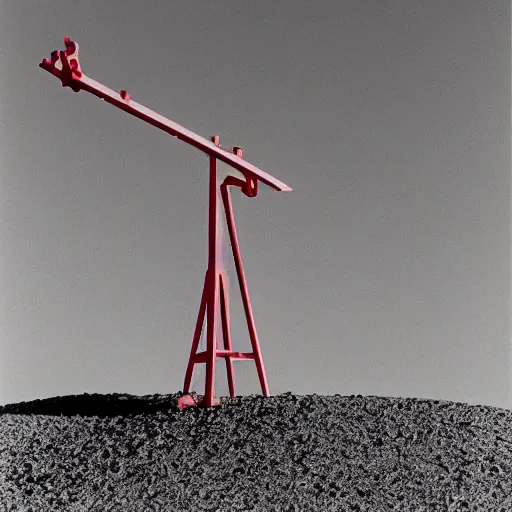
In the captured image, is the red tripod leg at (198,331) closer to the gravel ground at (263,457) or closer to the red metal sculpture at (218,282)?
the red metal sculpture at (218,282)

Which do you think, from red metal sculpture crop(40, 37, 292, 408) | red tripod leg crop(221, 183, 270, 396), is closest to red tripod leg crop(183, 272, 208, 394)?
red metal sculpture crop(40, 37, 292, 408)

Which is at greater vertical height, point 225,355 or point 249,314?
point 249,314

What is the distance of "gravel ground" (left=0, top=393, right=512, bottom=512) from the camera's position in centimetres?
248

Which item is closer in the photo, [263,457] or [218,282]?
[263,457]

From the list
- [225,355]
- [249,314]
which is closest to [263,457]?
[225,355]

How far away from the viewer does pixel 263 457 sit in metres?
2.70

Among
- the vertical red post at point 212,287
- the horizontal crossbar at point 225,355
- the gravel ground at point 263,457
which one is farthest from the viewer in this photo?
the horizontal crossbar at point 225,355

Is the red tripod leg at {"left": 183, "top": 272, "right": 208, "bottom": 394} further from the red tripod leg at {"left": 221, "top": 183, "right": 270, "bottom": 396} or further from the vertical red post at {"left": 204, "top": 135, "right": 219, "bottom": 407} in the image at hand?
the red tripod leg at {"left": 221, "top": 183, "right": 270, "bottom": 396}

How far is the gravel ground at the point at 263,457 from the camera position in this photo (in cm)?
248

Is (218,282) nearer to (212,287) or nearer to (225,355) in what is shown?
(212,287)

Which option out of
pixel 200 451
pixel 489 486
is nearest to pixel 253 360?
pixel 200 451

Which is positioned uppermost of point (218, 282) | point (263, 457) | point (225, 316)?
point (218, 282)

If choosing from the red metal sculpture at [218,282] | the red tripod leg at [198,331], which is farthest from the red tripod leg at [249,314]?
the red tripod leg at [198,331]

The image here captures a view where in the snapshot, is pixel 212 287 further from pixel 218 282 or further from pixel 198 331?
pixel 198 331
